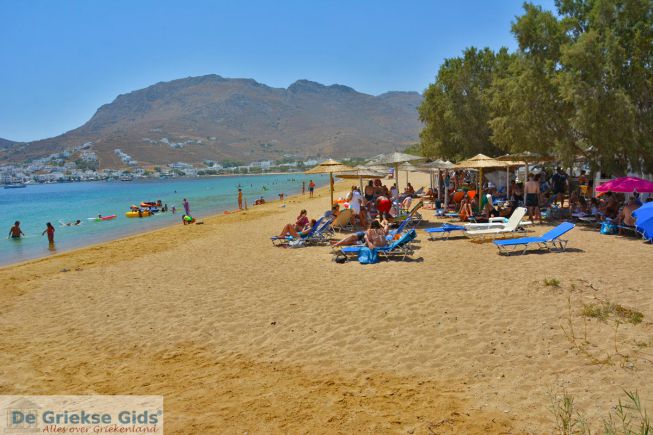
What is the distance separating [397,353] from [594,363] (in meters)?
1.88

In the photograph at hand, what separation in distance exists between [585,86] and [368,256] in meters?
7.28

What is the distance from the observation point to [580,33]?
40.2 ft

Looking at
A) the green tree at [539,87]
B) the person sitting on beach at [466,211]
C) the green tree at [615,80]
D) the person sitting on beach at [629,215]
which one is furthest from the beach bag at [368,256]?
the green tree at [539,87]

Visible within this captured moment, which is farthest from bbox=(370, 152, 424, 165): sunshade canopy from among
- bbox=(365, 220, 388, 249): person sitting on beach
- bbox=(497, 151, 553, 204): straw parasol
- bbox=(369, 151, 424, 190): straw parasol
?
bbox=(365, 220, 388, 249): person sitting on beach

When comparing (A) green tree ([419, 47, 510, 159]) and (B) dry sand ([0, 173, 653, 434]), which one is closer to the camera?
(B) dry sand ([0, 173, 653, 434])

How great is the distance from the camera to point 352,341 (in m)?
5.11

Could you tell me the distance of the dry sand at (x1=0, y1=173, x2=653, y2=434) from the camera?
3748mm

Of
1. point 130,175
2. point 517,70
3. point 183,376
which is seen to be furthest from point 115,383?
point 130,175

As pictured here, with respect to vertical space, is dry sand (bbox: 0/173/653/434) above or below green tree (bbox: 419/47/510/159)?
below

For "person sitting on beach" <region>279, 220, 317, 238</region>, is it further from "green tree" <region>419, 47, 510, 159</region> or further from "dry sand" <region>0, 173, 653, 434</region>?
"green tree" <region>419, 47, 510, 159</region>

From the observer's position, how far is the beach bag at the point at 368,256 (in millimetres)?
8656

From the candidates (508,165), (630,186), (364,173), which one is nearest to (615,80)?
(630,186)

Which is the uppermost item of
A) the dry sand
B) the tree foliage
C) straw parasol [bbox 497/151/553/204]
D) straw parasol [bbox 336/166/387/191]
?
the tree foliage

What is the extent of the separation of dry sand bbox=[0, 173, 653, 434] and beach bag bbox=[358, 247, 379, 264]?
18 cm
